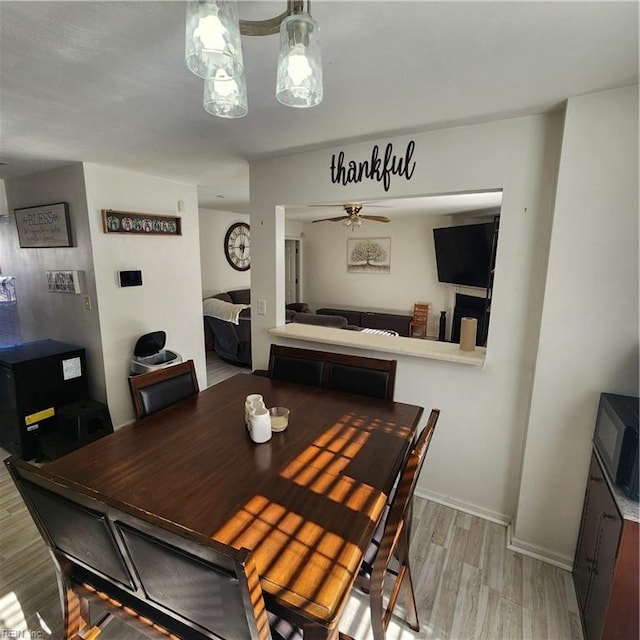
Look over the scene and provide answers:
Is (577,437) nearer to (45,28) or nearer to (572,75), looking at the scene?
(572,75)

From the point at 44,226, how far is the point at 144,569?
129 inches

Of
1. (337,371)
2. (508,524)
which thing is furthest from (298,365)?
(508,524)

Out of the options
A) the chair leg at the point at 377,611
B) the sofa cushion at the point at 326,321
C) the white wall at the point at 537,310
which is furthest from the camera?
the sofa cushion at the point at 326,321

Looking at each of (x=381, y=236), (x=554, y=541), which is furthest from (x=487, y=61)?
(x=381, y=236)

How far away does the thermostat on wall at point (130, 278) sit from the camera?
306 cm

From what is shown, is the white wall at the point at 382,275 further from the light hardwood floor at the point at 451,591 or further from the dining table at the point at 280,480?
the dining table at the point at 280,480

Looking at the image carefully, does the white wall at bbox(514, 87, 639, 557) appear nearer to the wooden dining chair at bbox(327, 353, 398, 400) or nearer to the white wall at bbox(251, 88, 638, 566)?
the white wall at bbox(251, 88, 638, 566)

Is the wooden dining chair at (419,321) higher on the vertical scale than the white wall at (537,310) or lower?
lower

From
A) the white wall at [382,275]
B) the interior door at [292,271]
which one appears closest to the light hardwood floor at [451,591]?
the white wall at [382,275]

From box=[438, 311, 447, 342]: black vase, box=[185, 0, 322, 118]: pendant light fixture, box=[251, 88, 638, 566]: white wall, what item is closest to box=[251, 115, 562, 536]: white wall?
box=[251, 88, 638, 566]: white wall

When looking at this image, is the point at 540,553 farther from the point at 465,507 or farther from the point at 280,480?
the point at 280,480

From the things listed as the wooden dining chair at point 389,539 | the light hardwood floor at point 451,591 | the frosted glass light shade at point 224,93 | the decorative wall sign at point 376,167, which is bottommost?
the light hardwood floor at point 451,591

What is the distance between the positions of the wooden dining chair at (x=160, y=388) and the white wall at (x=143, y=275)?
1487mm

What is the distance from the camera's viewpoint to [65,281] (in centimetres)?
309
